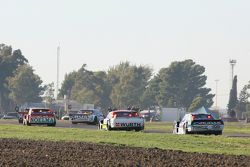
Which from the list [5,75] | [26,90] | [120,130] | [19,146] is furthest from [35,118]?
[5,75]

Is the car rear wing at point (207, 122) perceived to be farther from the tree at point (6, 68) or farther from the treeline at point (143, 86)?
the tree at point (6, 68)

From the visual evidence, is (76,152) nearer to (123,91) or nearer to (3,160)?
(3,160)

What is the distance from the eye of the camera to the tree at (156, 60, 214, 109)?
172250 mm

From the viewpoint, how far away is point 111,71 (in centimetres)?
17700

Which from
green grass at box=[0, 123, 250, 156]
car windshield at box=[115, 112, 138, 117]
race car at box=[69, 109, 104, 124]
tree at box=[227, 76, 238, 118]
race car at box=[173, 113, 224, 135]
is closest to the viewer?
green grass at box=[0, 123, 250, 156]

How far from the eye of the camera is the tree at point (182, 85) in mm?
172250

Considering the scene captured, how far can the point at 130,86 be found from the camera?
159000 millimetres

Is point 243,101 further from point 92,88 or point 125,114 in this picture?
point 125,114

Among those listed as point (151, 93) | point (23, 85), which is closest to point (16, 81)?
point (23, 85)

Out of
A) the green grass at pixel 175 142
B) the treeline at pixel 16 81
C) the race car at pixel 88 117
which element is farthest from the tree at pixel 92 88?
the green grass at pixel 175 142

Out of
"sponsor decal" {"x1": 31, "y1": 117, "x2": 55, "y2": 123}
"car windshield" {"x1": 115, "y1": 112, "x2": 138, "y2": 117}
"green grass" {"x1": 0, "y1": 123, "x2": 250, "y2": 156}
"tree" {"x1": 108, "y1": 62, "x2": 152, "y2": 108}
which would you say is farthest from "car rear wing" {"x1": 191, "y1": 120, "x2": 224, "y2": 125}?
"tree" {"x1": 108, "y1": 62, "x2": 152, "y2": 108}

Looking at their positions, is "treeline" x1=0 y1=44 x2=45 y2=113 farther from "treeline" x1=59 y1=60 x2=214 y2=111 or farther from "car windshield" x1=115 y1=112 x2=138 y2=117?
"car windshield" x1=115 y1=112 x2=138 y2=117

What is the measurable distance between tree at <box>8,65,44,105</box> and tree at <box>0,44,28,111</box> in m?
7.04

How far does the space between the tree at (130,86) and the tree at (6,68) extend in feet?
70.5
